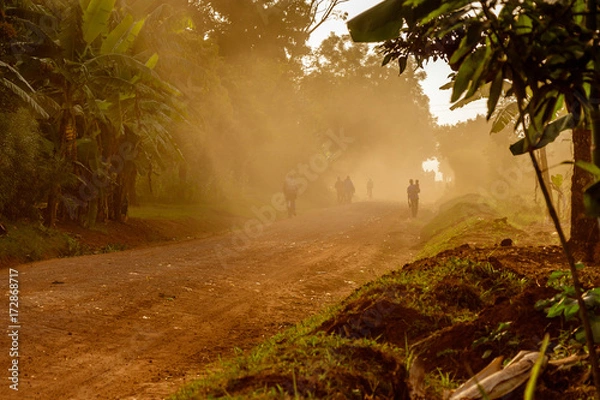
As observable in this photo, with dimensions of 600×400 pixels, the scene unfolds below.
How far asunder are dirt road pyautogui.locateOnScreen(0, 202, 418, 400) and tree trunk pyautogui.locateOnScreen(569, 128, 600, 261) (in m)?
3.93

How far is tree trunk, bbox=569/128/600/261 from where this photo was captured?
10070 millimetres

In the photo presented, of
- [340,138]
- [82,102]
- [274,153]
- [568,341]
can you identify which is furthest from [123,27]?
[340,138]

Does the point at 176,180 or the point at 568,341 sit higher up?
the point at 176,180

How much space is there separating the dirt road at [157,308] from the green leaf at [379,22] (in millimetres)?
3363

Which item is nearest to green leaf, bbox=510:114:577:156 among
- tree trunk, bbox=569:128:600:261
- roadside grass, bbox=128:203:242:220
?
tree trunk, bbox=569:128:600:261

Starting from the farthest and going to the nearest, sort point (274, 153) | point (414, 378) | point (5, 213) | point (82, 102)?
1. point (274, 153)
2. point (82, 102)
3. point (5, 213)
4. point (414, 378)

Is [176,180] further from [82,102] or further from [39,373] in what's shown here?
[39,373]

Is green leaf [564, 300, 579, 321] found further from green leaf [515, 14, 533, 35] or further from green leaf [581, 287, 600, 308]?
green leaf [515, 14, 533, 35]

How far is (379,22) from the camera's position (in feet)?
12.3

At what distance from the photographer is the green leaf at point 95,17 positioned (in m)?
16.4

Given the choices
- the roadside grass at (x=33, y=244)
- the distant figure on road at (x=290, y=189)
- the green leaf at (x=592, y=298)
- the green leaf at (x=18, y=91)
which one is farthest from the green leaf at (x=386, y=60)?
the distant figure on road at (x=290, y=189)

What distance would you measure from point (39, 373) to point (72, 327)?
160 centimetres

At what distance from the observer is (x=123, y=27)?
18141 mm

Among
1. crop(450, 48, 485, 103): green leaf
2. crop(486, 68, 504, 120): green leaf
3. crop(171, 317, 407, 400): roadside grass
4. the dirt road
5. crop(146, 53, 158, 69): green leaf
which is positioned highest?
crop(146, 53, 158, 69): green leaf
